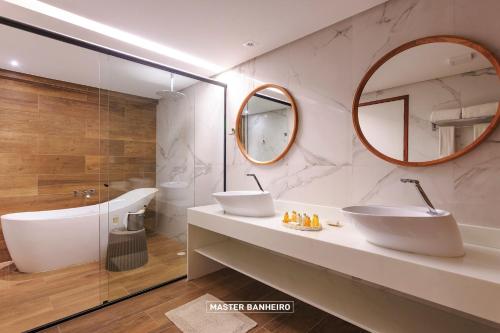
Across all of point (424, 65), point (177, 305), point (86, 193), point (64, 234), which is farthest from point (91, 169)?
point (424, 65)

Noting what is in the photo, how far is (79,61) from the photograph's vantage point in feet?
8.66

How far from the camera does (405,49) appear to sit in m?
1.63

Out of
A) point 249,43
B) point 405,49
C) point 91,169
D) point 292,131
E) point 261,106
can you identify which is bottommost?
point 91,169

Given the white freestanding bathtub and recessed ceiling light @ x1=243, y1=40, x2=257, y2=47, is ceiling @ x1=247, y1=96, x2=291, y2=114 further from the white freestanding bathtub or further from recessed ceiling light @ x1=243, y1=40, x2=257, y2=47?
the white freestanding bathtub

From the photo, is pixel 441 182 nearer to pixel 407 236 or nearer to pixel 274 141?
pixel 407 236

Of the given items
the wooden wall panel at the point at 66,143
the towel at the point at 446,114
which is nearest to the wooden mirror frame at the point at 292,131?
the wooden wall panel at the point at 66,143

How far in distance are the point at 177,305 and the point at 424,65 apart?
2563mm

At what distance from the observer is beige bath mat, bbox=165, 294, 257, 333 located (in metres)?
1.69

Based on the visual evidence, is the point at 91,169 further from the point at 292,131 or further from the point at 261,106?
the point at 292,131

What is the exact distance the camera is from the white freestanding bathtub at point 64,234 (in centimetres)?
227

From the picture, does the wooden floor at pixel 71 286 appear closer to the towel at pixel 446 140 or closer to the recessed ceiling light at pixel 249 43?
the recessed ceiling light at pixel 249 43

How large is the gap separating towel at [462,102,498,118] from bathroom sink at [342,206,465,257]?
0.63 meters

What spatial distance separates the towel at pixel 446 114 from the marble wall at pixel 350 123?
0.69ft

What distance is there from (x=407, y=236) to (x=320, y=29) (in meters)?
1.75
